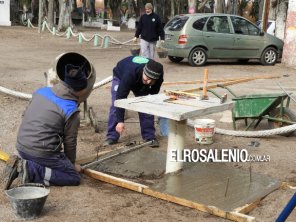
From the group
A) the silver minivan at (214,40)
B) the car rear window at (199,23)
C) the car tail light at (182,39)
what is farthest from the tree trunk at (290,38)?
the car tail light at (182,39)

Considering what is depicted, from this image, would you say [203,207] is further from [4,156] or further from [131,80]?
[4,156]

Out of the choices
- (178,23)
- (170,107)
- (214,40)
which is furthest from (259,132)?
(178,23)

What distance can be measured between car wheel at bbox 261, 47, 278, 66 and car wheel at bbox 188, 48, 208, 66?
217 cm

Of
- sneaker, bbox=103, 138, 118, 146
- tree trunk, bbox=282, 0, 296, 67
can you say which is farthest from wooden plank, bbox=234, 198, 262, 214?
tree trunk, bbox=282, 0, 296, 67

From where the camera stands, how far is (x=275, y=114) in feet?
24.1

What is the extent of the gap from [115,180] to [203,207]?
1.06 m

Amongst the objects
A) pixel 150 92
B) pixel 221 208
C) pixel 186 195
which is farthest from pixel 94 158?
pixel 221 208

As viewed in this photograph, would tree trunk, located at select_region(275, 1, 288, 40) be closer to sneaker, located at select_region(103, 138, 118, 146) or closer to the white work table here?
sneaker, located at select_region(103, 138, 118, 146)

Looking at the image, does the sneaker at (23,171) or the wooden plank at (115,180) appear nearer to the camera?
the sneaker at (23,171)

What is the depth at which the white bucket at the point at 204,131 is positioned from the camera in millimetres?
6421

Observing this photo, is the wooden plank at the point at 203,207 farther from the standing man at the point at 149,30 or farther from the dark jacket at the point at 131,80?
the standing man at the point at 149,30

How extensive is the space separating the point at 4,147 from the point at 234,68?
10256 millimetres

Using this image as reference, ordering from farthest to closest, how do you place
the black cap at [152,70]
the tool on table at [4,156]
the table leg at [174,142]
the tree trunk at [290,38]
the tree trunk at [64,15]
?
1. the tree trunk at [64,15]
2. the tree trunk at [290,38]
3. the tool on table at [4,156]
4. the black cap at [152,70]
5. the table leg at [174,142]

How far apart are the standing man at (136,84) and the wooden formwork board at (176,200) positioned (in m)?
0.65
